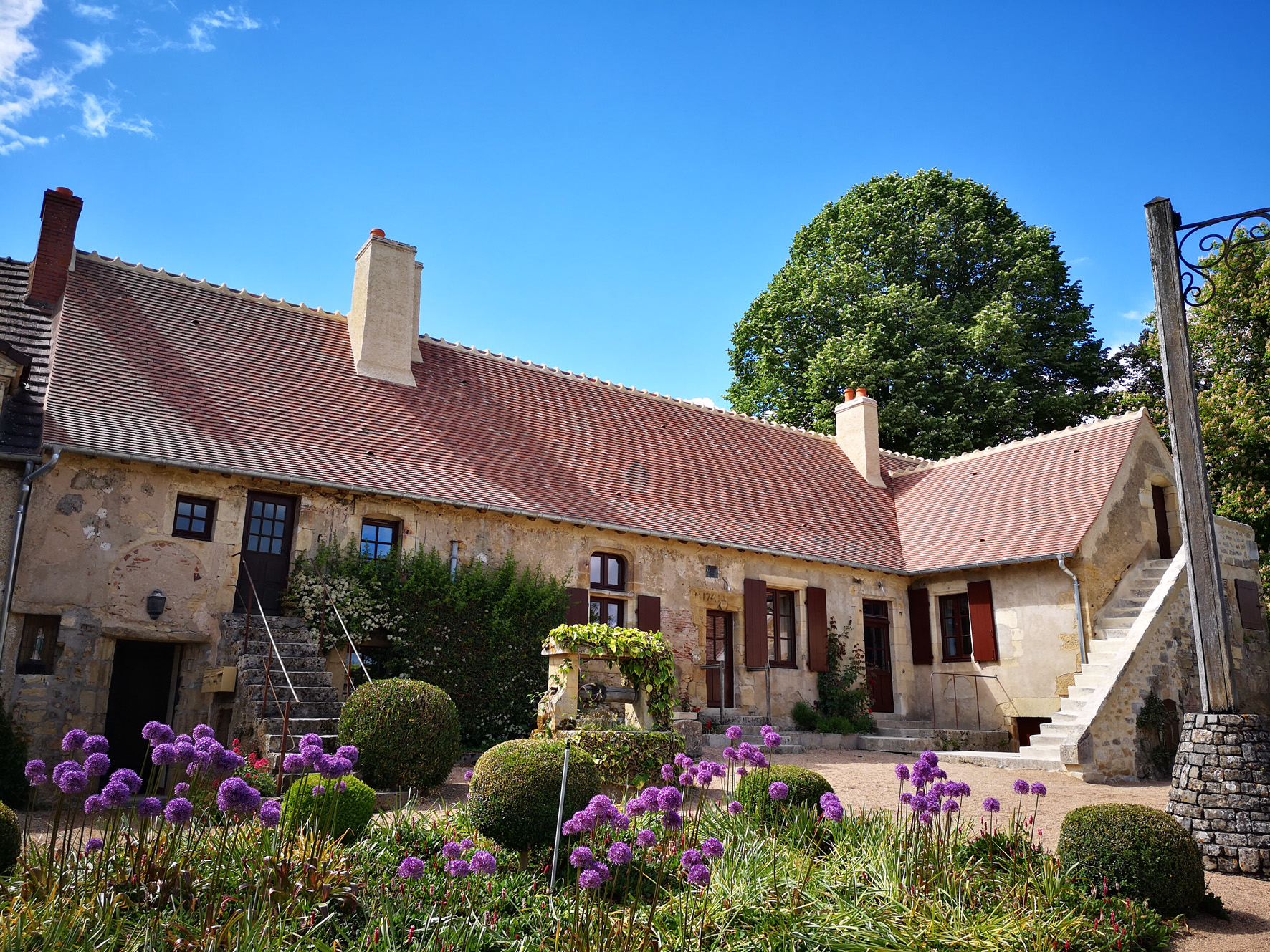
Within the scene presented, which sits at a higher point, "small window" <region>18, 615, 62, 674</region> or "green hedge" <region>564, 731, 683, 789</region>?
"small window" <region>18, 615, 62, 674</region>

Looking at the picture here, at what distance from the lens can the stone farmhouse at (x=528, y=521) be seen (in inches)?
409

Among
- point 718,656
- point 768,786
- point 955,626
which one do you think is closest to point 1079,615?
point 955,626

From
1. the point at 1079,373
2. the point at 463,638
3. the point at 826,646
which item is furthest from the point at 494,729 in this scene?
the point at 1079,373

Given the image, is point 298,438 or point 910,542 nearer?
point 298,438

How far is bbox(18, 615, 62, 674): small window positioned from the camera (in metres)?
9.83

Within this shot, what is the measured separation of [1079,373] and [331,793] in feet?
75.4

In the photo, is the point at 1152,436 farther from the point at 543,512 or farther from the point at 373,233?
the point at 373,233

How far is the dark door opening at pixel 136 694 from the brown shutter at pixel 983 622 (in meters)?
12.1

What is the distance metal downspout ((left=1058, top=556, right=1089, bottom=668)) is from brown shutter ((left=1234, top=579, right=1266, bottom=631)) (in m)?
2.59

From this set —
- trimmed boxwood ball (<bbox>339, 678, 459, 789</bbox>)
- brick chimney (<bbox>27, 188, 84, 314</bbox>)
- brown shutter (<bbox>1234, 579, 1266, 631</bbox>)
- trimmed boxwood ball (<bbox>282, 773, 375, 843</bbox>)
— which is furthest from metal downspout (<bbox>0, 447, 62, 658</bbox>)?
brown shutter (<bbox>1234, 579, 1266, 631</bbox>)

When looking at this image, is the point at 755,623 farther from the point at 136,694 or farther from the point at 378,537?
the point at 136,694

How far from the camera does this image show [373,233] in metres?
14.7

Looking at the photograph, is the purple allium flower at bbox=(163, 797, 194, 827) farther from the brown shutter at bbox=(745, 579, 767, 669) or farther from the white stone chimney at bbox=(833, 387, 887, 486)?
the white stone chimney at bbox=(833, 387, 887, 486)

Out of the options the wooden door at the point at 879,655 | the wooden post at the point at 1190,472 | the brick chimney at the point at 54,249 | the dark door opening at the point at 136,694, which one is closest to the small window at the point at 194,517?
the dark door opening at the point at 136,694
